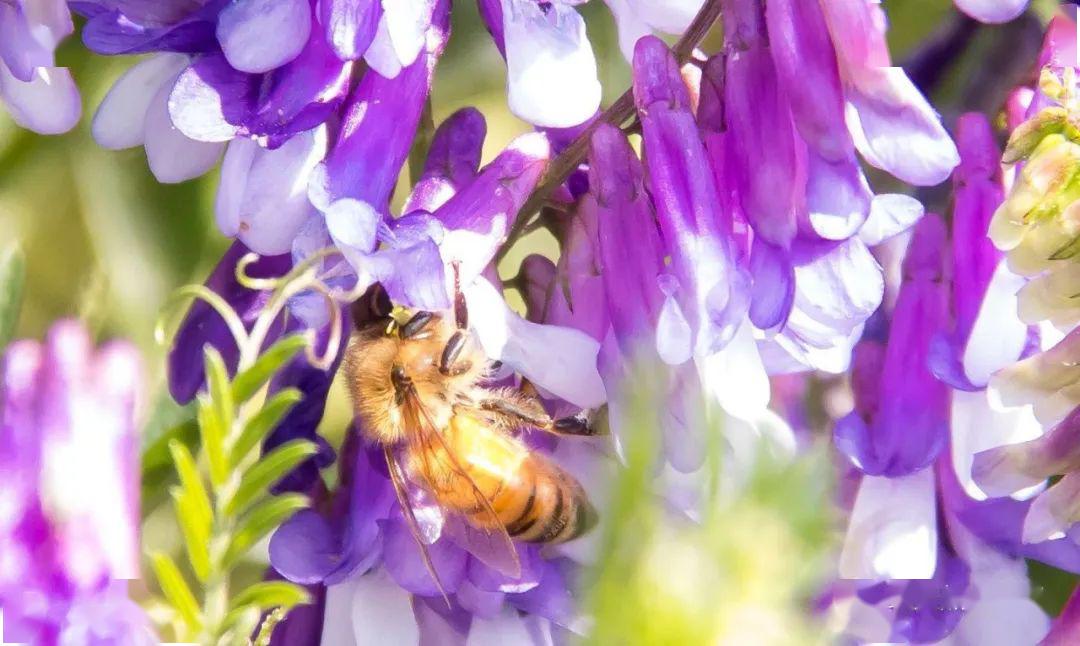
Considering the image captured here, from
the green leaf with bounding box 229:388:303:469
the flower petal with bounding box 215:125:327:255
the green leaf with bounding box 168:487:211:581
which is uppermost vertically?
the green leaf with bounding box 229:388:303:469

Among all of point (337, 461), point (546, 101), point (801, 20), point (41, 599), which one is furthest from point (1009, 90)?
point (41, 599)

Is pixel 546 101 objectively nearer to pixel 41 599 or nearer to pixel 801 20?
pixel 801 20

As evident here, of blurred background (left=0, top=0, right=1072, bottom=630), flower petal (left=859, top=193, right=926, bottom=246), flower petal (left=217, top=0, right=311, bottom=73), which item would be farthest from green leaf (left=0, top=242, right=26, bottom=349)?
flower petal (left=859, top=193, right=926, bottom=246)

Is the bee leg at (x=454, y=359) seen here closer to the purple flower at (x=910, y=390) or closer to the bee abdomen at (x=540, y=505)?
the bee abdomen at (x=540, y=505)

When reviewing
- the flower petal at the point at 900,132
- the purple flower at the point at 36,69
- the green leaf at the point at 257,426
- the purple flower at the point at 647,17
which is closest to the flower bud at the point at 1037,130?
the flower petal at the point at 900,132

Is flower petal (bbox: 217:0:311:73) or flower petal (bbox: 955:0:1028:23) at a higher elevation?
flower petal (bbox: 955:0:1028:23)

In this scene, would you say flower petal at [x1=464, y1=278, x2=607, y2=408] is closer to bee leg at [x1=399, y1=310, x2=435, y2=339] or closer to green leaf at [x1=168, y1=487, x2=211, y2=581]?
bee leg at [x1=399, y1=310, x2=435, y2=339]

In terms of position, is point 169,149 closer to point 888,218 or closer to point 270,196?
point 270,196
